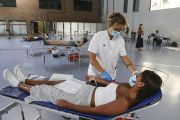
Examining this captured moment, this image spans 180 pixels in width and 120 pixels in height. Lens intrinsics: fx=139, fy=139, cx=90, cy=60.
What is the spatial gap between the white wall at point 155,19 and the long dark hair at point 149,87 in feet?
32.8

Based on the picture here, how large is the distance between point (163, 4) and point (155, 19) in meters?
1.17

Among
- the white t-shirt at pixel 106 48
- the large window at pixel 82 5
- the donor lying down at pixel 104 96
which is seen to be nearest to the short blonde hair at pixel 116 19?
the white t-shirt at pixel 106 48

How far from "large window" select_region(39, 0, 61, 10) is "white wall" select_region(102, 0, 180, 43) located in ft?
21.0

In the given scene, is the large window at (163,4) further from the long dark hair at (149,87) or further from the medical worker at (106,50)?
the long dark hair at (149,87)

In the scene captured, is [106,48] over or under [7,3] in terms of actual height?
under

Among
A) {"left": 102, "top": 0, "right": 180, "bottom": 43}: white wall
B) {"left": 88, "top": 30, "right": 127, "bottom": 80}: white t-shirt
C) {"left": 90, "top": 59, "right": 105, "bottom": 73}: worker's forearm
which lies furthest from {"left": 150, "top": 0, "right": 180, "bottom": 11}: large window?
{"left": 90, "top": 59, "right": 105, "bottom": 73}: worker's forearm

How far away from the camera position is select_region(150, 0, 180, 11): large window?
31.2 feet

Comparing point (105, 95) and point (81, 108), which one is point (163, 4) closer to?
point (105, 95)

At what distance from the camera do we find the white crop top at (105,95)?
1273 millimetres

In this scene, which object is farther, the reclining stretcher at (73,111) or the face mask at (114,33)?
the face mask at (114,33)

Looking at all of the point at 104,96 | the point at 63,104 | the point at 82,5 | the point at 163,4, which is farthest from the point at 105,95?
the point at 82,5

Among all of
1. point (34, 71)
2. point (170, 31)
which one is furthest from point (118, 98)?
point (170, 31)

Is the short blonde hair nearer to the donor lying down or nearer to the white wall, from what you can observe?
the donor lying down

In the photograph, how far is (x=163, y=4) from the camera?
10352mm
